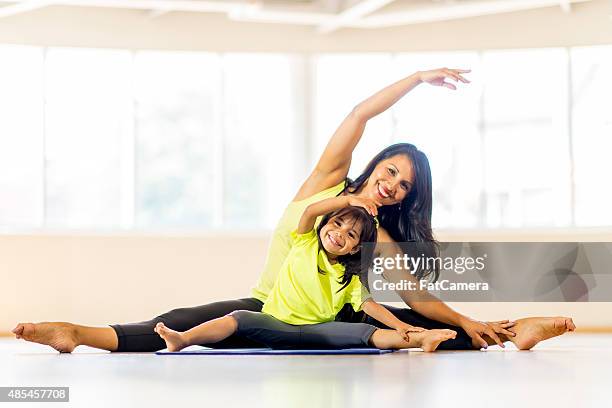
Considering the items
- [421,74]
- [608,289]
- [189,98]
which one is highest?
[189,98]

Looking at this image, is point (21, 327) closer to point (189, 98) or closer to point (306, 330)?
point (306, 330)

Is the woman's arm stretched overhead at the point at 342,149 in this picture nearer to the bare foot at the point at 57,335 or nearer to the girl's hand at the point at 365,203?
the girl's hand at the point at 365,203

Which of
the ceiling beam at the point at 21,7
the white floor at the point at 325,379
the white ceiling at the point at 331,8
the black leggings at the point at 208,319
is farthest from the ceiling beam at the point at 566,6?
the white floor at the point at 325,379

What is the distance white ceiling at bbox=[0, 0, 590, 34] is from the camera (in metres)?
8.75

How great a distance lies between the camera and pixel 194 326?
15.2 ft

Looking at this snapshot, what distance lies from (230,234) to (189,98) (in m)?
5.69

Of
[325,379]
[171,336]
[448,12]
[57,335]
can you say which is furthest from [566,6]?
[325,379]

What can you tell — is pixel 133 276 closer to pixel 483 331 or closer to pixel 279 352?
pixel 279 352

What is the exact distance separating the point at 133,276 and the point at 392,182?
15.3 feet

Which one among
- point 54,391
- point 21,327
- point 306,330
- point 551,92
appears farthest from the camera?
point 551,92

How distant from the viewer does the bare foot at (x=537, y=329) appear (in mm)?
4430

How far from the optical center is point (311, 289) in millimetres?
4496

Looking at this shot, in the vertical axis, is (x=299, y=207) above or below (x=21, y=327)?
above

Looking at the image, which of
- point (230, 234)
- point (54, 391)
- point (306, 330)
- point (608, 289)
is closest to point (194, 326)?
point (306, 330)
